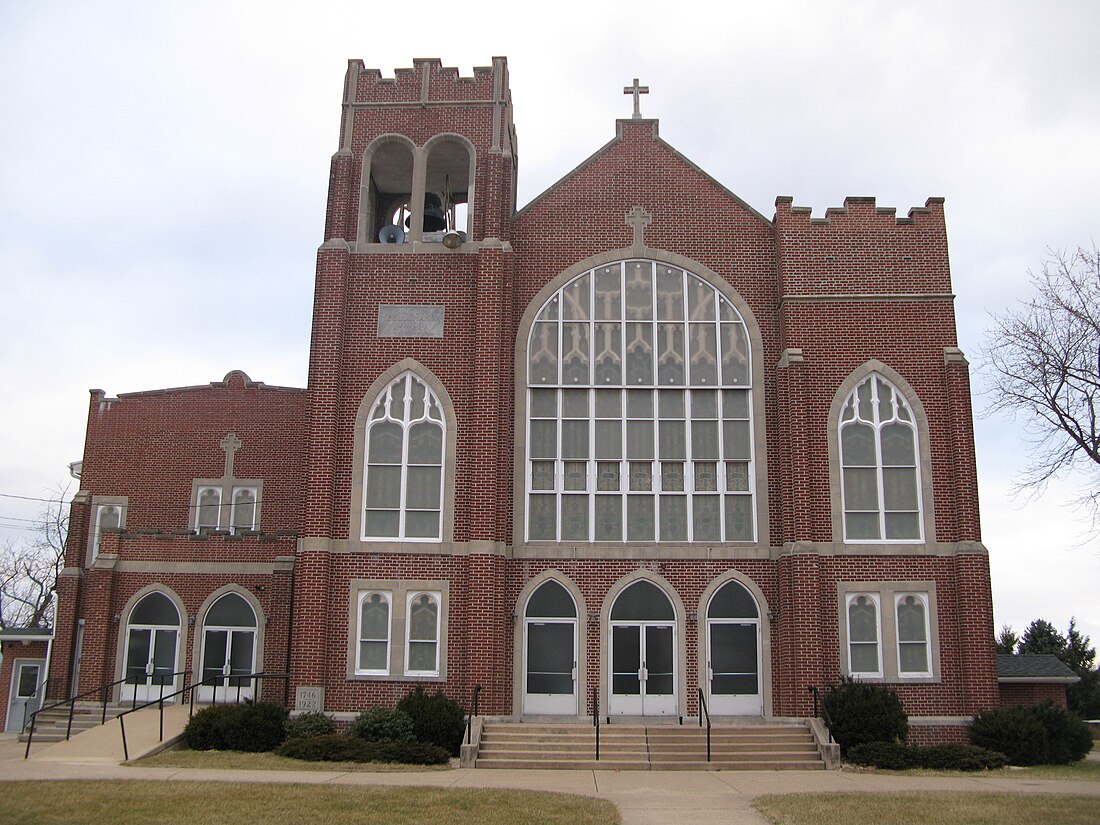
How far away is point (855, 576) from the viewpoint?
21250 mm

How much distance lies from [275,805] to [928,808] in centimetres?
828

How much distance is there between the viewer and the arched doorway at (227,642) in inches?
932

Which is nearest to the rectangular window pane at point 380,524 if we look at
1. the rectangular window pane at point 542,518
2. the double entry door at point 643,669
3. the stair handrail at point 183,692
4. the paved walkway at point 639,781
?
the rectangular window pane at point 542,518

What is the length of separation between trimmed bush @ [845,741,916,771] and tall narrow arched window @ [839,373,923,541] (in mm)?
4473

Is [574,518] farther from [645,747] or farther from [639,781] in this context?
[639,781]

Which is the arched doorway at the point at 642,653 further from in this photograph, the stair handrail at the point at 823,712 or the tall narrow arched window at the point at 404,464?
the tall narrow arched window at the point at 404,464

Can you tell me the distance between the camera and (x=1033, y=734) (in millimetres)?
19047

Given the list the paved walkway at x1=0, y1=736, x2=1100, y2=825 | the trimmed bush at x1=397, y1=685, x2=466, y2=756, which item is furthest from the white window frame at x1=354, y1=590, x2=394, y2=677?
the paved walkway at x1=0, y1=736, x2=1100, y2=825

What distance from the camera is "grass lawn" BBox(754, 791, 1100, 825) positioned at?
503 inches

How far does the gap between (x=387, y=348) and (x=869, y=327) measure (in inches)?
403

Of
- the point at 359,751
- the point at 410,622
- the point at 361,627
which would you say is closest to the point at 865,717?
the point at 410,622

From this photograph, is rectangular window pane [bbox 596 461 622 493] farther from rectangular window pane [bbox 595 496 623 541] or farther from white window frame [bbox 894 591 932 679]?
white window frame [bbox 894 591 932 679]

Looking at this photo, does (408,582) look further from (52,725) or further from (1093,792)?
(1093,792)

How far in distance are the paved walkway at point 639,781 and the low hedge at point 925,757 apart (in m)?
0.64
